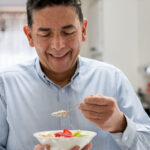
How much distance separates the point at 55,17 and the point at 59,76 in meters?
0.32

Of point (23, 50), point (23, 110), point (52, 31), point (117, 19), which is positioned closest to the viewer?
point (52, 31)

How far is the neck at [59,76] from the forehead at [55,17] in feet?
0.87

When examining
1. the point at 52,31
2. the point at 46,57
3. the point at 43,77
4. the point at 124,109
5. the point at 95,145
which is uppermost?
the point at 52,31

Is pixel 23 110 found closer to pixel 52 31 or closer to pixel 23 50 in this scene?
pixel 52 31

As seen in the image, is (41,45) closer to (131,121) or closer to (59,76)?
(59,76)

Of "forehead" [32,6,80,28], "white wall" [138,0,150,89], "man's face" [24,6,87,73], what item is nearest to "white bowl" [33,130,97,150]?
"man's face" [24,6,87,73]

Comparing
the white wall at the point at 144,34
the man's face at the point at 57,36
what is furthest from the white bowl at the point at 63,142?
the white wall at the point at 144,34

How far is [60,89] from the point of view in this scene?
4.43ft

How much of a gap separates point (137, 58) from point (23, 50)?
1.80 m

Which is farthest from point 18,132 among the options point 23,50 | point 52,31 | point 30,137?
point 23,50

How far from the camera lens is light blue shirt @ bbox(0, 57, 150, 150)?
1.31 meters

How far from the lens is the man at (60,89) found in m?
1.21

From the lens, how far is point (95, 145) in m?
1.31

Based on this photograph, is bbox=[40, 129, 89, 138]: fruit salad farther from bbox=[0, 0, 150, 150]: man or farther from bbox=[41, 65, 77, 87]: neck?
bbox=[41, 65, 77, 87]: neck
